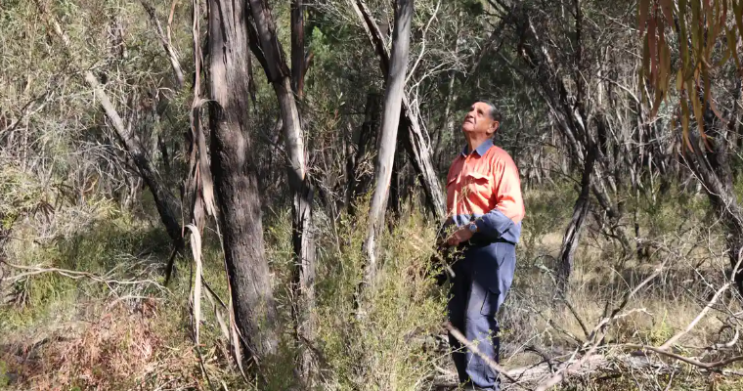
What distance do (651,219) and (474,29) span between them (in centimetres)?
354

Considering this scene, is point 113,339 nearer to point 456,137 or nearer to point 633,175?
point 633,175

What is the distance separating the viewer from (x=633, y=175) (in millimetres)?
11305

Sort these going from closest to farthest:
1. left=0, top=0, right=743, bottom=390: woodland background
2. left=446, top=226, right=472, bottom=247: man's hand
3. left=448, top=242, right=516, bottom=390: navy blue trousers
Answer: left=0, top=0, right=743, bottom=390: woodland background < left=446, top=226, right=472, bottom=247: man's hand < left=448, top=242, right=516, bottom=390: navy blue trousers

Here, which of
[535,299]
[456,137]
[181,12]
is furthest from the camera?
[456,137]

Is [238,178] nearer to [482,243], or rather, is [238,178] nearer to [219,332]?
[219,332]

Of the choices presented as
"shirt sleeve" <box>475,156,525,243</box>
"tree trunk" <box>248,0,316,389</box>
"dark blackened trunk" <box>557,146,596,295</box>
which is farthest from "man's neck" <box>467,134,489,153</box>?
"dark blackened trunk" <box>557,146,596,295</box>

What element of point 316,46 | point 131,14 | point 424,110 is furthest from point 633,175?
point 131,14

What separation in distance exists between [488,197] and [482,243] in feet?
0.85

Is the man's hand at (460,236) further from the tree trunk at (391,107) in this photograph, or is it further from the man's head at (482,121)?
the man's head at (482,121)

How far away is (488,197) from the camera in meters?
4.54

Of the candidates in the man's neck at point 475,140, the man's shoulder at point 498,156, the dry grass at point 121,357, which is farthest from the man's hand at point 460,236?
the dry grass at point 121,357

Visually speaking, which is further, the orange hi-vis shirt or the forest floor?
the orange hi-vis shirt

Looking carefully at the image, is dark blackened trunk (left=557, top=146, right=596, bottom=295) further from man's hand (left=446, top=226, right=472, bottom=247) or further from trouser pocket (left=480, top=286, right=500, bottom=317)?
man's hand (left=446, top=226, right=472, bottom=247)

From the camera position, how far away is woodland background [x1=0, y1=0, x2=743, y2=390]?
155 inches
